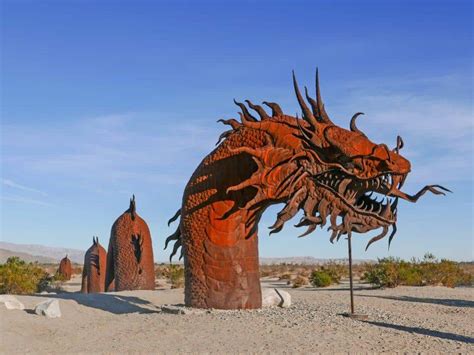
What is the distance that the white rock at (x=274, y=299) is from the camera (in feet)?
41.4

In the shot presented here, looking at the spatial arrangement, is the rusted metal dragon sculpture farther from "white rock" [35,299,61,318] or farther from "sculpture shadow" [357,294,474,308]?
"sculpture shadow" [357,294,474,308]

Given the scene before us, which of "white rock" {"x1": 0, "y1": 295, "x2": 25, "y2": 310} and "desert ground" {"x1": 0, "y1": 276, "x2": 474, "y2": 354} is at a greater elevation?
"white rock" {"x1": 0, "y1": 295, "x2": 25, "y2": 310}

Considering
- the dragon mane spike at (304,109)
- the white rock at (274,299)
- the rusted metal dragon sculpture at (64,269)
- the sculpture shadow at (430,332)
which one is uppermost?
the dragon mane spike at (304,109)

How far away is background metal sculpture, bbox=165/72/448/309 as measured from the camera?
1055cm

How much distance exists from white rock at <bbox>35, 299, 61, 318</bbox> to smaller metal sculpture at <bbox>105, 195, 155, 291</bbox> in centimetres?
560

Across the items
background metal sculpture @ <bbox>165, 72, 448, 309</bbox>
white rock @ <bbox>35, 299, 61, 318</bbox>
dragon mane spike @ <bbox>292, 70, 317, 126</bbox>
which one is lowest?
white rock @ <bbox>35, 299, 61, 318</bbox>

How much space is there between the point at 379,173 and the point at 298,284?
17789mm

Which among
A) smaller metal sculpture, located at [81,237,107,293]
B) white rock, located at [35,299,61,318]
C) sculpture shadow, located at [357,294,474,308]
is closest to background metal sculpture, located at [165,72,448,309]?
white rock, located at [35,299,61,318]

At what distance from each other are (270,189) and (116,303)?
232 inches

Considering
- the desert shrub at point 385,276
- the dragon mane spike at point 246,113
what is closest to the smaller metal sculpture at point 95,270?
the desert shrub at point 385,276

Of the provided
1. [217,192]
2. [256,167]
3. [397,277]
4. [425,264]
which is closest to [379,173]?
[256,167]

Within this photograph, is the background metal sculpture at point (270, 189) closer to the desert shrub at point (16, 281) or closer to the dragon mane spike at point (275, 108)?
the dragon mane spike at point (275, 108)

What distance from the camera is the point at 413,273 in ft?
77.2

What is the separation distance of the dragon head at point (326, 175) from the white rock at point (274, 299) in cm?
257
